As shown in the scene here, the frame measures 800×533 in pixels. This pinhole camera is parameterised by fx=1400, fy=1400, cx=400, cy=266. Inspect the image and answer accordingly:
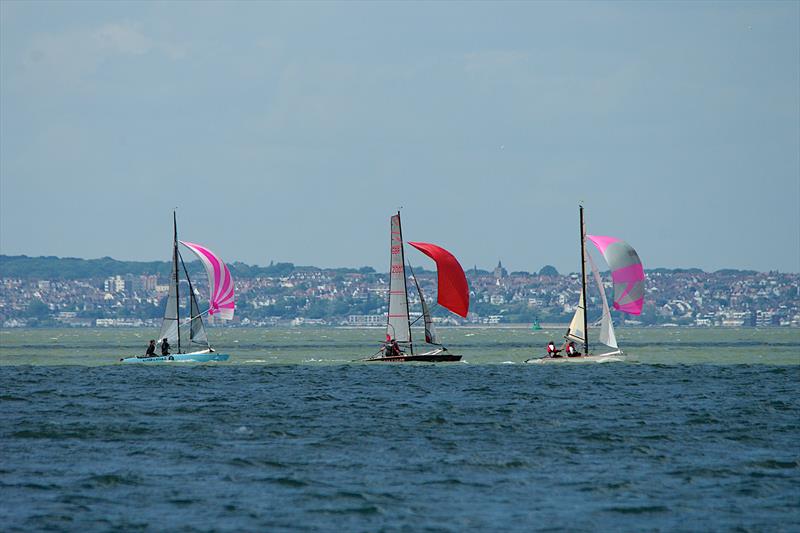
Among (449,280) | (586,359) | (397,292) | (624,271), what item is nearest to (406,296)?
(397,292)

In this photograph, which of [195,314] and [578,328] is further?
[195,314]

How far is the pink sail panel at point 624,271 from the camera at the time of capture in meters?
74.8

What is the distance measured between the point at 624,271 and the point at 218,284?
2278 cm

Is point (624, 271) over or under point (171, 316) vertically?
over

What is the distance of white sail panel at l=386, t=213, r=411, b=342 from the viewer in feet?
234

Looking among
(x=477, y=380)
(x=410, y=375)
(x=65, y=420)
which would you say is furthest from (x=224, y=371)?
(x=65, y=420)

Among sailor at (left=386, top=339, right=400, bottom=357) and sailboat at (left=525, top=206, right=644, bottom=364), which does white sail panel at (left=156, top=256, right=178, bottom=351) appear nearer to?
sailor at (left=386, top=339, right=400, bottom=357)

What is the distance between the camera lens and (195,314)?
78.5 m

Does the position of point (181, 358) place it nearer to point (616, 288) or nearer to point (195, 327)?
point (195, 327)

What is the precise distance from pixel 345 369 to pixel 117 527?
171 ft

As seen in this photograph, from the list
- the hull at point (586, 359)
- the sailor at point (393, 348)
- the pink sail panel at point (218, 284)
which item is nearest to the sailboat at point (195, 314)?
the pink sail panel at point (218, 284)

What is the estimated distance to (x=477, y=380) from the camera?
63.3 metres

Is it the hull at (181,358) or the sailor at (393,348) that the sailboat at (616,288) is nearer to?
the sailor at (393,348)

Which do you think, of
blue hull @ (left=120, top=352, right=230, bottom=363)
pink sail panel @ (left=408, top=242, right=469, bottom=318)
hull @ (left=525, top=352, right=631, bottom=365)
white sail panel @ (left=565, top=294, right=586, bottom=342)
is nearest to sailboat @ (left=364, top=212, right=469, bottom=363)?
pink sail panel @ (left=408, top=242, right=469, bottom=318)
